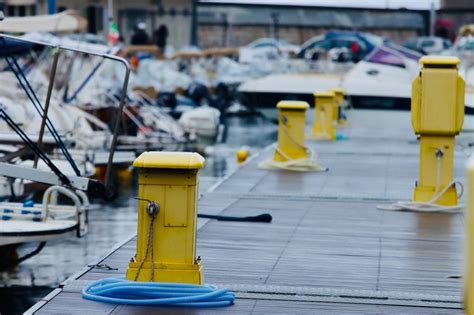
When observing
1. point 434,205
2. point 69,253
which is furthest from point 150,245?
point 69,253

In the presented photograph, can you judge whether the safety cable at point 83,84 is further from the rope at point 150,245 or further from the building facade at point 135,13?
the building facade at point 135,13

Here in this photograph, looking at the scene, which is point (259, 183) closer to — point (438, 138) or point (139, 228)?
point (438, 138)

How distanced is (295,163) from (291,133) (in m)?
0.56

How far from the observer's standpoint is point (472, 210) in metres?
5.95

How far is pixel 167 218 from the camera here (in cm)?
805

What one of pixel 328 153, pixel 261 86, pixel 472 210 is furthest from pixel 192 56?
pixel 472 210

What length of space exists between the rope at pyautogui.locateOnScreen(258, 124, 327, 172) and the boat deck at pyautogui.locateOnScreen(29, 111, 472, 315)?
386 millimetres

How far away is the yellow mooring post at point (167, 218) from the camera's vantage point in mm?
7996

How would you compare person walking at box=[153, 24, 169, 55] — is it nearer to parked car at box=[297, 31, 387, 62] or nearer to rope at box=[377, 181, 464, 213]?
parked car at box=[297, 31, 387, 62]

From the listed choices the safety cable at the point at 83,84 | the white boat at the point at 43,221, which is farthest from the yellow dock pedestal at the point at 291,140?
the safety cable at the point at 83,84

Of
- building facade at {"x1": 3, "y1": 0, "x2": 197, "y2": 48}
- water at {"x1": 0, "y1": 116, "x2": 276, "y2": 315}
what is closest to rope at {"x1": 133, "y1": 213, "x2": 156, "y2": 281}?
water at {"x1": 0, "y1": 116, "x2": 276, "y2": 315}

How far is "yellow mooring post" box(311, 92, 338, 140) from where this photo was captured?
22.3 meters

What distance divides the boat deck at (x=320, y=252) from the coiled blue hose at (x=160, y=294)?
2.6 inches

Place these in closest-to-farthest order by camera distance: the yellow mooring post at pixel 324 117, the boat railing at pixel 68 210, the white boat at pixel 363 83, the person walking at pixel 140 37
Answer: the boat railing at pixel 68 210, the yellow mooring post at pixel 324 117, the white boat at pixel 363 83, the person walking at pixel 140 37
